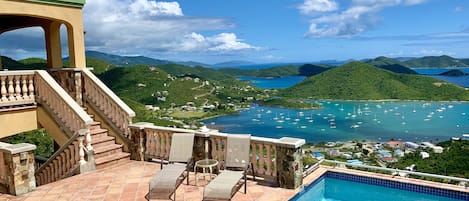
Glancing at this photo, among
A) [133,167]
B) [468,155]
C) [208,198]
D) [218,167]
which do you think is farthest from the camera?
[468,155]

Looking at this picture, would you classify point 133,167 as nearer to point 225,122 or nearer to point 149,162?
point 149,162

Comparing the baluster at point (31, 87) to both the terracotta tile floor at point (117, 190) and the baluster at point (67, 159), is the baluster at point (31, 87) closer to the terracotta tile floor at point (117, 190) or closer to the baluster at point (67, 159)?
the baluster at point (67, 159)

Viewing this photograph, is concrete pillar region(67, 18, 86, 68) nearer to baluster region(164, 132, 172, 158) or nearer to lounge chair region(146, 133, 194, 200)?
baluster region(164, 132, 172, 158)

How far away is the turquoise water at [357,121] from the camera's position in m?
78.9

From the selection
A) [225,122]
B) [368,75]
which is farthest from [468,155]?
[368,75]

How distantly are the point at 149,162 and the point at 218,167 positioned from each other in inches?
85.8

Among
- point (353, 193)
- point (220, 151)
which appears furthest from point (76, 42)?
point (353, 193)

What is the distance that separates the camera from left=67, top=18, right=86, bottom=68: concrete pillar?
31.8 feet

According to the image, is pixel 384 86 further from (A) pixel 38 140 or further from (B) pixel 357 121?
(A) pixel 38 140

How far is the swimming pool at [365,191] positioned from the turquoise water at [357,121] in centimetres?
6829

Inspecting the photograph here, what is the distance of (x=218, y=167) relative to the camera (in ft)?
24.8

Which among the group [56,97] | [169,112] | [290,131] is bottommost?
[290,131]

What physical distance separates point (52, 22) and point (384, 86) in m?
114

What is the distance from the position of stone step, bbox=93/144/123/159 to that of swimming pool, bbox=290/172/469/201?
4.80 meters
